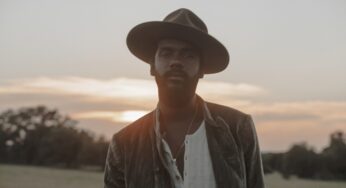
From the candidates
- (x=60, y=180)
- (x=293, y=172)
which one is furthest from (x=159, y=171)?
(x=60, y=180)

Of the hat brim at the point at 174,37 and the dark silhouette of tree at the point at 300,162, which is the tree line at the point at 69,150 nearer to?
the dark silhouette of tree at the point at 300,162

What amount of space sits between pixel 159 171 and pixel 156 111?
1.31 feet

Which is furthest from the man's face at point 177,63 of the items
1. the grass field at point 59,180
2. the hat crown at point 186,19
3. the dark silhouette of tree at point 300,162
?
the dark silhouette of tree at point 300,162

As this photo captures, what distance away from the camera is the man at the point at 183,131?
3.23 metres

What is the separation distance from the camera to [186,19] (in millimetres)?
3320

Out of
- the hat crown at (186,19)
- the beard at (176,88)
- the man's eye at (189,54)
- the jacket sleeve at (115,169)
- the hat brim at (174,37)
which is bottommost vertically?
the jacket sleeve at (115,169)

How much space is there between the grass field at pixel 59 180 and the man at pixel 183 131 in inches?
883

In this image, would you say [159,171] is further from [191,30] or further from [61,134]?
[61,134]

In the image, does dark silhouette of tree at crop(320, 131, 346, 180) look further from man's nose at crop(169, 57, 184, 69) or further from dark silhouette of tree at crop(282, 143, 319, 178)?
man's nose at crop(169, 57, 184, 69)

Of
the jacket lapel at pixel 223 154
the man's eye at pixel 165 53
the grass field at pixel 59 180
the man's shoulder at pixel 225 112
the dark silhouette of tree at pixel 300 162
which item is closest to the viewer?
the jacket lapel at pixel 223 154

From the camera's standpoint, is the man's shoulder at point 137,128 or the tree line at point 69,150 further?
the tree line at point 69,150

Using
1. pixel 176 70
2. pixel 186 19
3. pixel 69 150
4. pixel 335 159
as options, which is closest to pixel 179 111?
pixel 176 70

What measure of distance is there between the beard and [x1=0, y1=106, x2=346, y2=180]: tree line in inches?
975

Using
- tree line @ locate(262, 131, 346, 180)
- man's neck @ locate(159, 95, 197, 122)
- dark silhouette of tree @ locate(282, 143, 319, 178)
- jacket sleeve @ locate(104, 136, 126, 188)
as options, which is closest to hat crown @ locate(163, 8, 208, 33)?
man's neck @ locate(159, 95, 197, 122)
